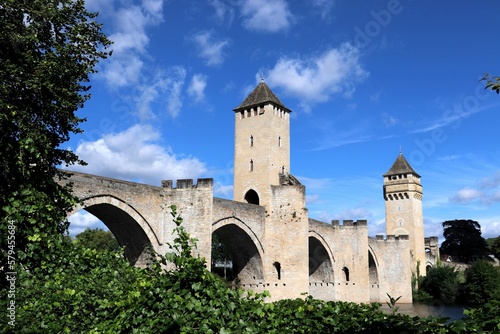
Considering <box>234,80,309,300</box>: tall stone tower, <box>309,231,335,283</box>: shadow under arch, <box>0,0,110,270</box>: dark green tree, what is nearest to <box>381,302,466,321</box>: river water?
<box>309,231,335,283</box>: shadow under arch

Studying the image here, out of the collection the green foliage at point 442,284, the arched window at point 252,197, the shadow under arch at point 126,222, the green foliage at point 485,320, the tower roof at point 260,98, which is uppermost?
the tower roof at point 260,98

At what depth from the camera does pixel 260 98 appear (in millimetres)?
32531

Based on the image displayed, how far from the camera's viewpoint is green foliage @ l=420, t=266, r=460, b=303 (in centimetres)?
4888

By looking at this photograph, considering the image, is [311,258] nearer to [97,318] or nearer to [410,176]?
[410,176]

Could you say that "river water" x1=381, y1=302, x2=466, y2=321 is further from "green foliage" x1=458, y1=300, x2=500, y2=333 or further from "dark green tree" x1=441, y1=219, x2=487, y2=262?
"dark green tree" x1=441, y1=219, x2=487, y2=262

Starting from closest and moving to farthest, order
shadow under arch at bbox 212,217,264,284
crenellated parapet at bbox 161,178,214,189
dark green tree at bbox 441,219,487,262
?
crenellated parapet at bbox 161,178,214,189 < shadow under arch at bbox 212,217,264,284 < dark green tree at bbox 441,219,487,262

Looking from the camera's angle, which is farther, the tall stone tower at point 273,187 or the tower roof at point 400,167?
the tower roof at point 400,167

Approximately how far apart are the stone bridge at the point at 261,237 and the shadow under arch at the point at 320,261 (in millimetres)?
76

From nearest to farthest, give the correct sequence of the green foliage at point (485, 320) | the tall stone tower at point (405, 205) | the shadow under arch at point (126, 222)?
the green foliage at point (485, 320) → the shadow under arch at point (126, 222) → the tall stone tower at point (405, 205)

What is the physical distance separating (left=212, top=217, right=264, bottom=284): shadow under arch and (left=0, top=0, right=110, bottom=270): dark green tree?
17810 millimetres

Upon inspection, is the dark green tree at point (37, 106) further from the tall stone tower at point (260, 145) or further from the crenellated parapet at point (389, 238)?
the crenellated parapet at point (389, 238)

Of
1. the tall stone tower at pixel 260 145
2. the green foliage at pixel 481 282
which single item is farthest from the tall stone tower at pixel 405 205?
the tall stone tower at pixel 260 145

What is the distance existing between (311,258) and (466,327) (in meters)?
34.5

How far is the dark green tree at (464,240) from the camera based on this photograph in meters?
75.6
